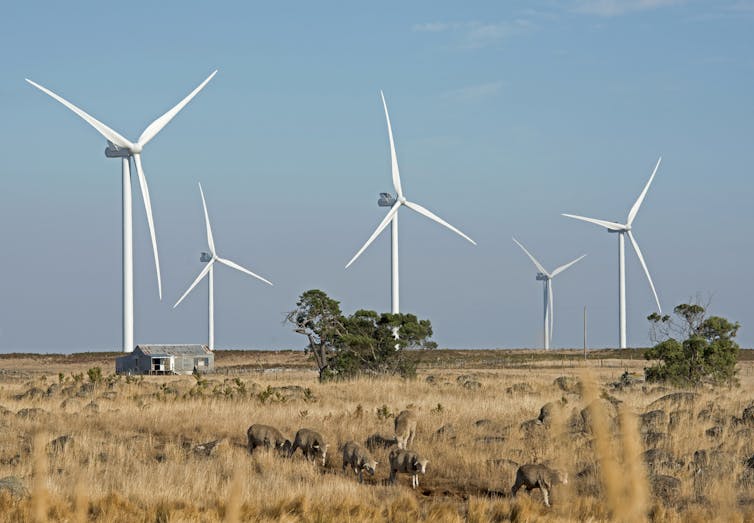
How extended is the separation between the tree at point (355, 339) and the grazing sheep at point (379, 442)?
88.0 ft

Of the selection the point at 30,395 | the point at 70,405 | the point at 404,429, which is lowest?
the point at 30,395

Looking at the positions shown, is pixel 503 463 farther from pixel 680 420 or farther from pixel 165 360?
pixel 165 360

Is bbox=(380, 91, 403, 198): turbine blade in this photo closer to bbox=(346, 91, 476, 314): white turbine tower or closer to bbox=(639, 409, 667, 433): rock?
bbox=(346, 91, 476, 314): white turbine tower

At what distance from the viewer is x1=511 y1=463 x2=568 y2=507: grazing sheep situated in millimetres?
14109

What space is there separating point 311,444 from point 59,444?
501 cm

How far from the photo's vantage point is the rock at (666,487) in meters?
14.4

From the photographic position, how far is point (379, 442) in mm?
19891

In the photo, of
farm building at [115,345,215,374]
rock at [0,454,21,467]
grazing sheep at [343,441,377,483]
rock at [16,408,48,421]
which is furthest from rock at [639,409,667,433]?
farm building at [115,345,215,374]

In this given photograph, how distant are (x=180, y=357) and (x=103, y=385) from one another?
43886 millimetres

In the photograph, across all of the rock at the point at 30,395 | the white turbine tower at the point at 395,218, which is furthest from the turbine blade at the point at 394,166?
the rock at the point at 30,395

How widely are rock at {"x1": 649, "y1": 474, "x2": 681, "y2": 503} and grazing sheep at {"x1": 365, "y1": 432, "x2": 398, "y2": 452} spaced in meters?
5.91

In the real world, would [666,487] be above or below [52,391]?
above

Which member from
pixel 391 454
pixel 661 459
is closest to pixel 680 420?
pixel 661 459

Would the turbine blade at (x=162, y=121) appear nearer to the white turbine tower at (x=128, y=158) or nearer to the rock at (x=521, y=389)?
the white turbine tower at (x=128, y=158)
